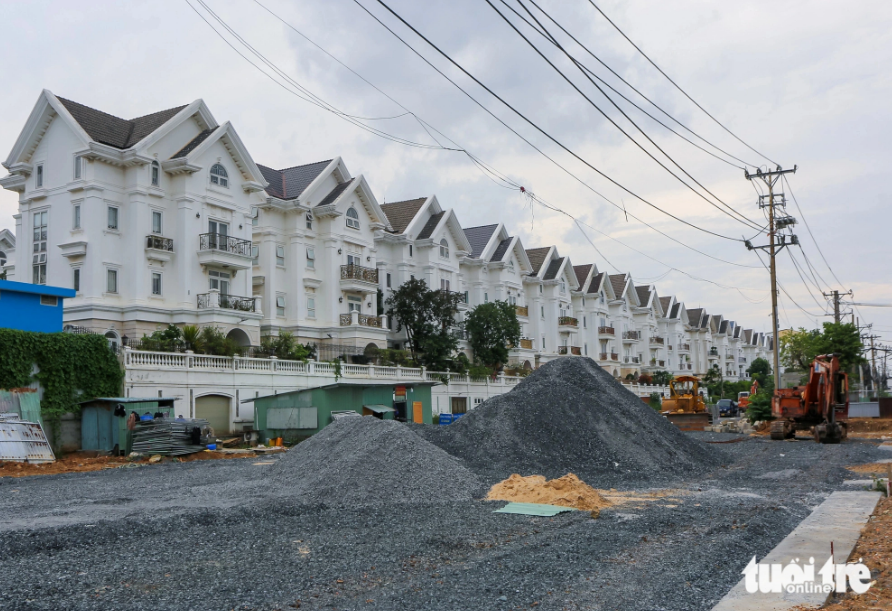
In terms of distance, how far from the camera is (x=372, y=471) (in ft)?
52.1

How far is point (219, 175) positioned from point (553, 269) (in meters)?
38.9

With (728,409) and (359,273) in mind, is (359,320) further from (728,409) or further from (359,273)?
(728,409)

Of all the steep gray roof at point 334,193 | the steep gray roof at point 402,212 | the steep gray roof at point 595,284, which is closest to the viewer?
the steep gray roof at point 334,193

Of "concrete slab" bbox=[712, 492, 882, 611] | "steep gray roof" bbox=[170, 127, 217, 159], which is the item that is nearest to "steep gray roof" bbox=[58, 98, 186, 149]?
"steep gray roof" bbox=[170, 127, 217, 159]

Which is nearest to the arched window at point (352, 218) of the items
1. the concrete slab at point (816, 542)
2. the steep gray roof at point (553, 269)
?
the steep gray roof at point (553, 269)

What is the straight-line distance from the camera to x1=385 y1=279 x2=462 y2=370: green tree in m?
48.5

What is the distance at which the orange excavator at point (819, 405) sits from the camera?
2905cm

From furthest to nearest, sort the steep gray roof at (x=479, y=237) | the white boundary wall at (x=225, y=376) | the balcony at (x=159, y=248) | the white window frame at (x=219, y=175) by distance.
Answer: the steep gray roof at (x=479, y=237), the white window frame at (x=219, y=175), the balcony at (x=159, y=248), the white boundary wall at (x=225, y=376)

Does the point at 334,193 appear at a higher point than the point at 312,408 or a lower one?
higher

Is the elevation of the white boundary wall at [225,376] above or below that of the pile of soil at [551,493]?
above

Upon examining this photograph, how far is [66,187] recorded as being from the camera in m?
35.0

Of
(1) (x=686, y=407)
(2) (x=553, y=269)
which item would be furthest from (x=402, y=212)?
(1) (x=686, y=407)

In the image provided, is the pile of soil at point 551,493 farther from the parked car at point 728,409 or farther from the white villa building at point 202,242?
the parked car at point 728,409

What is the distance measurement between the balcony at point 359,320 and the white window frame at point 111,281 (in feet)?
45.9
